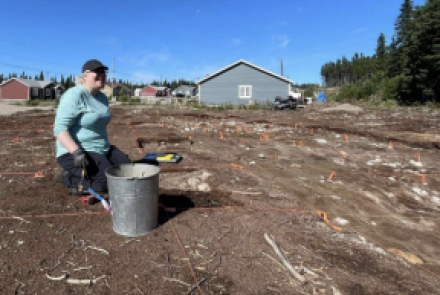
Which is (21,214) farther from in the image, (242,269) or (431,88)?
(431,88)

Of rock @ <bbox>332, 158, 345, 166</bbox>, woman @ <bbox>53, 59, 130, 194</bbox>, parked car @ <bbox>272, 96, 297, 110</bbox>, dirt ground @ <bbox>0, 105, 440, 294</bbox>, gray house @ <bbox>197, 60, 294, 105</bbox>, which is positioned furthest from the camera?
gray house @ <bbox>197, 60, 294, 105</bbox>

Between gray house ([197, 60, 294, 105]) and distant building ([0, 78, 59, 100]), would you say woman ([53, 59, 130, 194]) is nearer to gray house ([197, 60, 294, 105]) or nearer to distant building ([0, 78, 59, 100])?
gray house ([197, 60, 294, 105])

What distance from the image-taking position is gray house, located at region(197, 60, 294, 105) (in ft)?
87.4

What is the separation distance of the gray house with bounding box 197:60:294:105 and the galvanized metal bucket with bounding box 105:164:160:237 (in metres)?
24.6

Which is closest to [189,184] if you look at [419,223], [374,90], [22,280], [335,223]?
[335,223]

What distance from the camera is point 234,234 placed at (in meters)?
2.78

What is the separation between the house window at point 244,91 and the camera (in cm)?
2702

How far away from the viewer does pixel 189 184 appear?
4.23 m

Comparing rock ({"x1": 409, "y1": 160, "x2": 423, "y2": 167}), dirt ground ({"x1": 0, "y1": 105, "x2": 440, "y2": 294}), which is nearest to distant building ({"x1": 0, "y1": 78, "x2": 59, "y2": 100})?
dirt ground ({"x1": 0, "y1": 105, "x2": 440, "y2": 294})

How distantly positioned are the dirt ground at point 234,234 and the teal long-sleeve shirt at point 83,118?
630 mm

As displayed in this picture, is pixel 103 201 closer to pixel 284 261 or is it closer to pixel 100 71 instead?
pixel 100 71

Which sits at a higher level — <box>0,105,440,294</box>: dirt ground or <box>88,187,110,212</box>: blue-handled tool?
<box>88,187,110,212</box>: blue-handled tool

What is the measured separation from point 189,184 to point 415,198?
3.38 metres

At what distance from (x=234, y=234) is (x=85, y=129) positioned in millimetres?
1956
